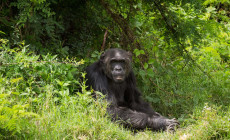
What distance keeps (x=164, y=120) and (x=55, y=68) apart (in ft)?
7.16

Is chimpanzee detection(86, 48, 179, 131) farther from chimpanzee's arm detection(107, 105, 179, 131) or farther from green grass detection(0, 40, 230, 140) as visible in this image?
green grass detection(0, 40, 230, 140)

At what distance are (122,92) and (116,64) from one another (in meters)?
0.71

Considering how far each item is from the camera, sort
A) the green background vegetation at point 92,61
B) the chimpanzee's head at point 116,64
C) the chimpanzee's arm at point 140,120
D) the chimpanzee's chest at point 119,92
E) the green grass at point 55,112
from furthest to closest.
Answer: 1. the chimpanzee's chest at point 119,92
2. the chimpanzee's head at point 116,64
3. the chimpanzee's arm at point 140,120
4. the green background vegetation at point 92,61
5. the green grass at point 55,112

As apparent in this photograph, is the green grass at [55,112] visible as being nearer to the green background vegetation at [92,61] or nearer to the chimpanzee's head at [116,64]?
the green background vegetation at [92,61]

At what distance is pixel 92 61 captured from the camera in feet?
23.5

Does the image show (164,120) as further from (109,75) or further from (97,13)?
(97,13)

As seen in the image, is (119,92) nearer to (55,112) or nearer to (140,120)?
(140,120)

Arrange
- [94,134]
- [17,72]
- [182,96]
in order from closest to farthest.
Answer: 1. [94,134]
2. [17,72]
3. [182,96]

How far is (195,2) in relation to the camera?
20.4 feet

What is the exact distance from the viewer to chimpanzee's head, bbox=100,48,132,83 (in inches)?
232

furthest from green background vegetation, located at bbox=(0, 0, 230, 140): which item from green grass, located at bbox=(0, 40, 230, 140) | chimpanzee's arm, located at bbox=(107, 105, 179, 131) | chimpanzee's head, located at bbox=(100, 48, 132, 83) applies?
chimpanzee's head, located at bbox=(100, 48, 132, 83)

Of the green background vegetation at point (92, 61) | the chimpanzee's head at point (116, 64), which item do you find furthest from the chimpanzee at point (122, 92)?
the green background vegetation at point (92, 61)

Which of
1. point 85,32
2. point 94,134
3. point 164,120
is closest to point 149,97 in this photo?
→ point 164,120

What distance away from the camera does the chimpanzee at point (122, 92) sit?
5.79 meters
